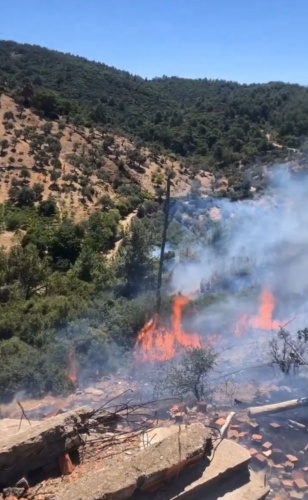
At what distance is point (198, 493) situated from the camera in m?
5.70

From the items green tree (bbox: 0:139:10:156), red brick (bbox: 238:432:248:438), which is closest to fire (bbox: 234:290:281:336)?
red brick (bbox: 238:432:248:438)

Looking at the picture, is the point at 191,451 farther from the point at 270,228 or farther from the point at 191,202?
the point at 191,202

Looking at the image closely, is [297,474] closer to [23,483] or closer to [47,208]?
[23,483]

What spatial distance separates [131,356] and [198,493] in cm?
762

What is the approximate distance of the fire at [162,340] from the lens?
43.7 feet

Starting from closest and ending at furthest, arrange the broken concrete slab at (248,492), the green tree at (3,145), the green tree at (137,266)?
the broken concrete slab at (248,492) < the green tree at (137,266) < the green tree at (3,145)

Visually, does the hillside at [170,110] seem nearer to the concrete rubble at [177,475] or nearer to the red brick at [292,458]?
the red brick at [292,458]

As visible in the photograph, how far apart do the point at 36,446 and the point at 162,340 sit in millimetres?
8439

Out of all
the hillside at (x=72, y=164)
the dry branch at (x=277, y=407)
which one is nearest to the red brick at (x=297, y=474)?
the dry branch at (x=277, y=407)

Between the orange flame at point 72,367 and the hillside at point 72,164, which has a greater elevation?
the hillside at point 72,164

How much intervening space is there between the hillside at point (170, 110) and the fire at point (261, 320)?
21946 mm

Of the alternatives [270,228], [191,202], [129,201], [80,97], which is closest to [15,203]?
[129,201]

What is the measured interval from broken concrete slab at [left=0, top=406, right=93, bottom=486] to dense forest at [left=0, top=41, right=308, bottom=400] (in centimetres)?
533

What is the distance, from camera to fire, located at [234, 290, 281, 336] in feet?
48.4
